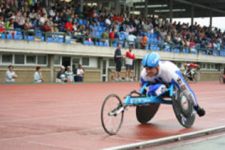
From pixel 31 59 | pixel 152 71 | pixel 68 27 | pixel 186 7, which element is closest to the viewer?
pixel 152 71

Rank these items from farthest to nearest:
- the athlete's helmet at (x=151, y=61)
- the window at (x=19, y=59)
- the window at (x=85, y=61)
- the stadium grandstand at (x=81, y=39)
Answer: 1. the window at (x=85, y=61)
2. the window at (x=19, y=59)
3. the stadium grandstand at (x=81, y=39)
4. the athlete's helmet at (x=151, y=61)

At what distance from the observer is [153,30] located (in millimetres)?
45969

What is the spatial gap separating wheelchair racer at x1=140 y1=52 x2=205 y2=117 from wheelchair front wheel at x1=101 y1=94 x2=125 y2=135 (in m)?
0.99

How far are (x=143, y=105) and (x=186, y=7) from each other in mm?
53470

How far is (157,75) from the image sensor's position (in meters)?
10.6

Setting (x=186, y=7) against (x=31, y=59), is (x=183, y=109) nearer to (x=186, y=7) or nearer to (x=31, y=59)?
(x=31, y=59)

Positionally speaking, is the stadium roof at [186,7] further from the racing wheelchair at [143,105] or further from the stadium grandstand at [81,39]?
the racing wheelchair at [143,105]

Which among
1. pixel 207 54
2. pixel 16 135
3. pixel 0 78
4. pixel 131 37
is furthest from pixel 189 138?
pixel 207 54

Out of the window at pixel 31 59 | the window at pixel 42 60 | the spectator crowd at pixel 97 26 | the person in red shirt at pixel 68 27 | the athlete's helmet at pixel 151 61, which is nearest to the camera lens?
the athlete's helmet at pixel 151 61

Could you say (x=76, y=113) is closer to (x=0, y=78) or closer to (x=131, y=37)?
(x=0, y=78)

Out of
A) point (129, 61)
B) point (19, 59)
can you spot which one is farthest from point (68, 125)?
point (129, 61)

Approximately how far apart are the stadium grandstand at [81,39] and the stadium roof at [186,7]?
5274 millimetres

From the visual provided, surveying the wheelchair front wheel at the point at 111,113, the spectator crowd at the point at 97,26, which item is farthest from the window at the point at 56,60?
the wheelchair front wheel at the point at 111,113

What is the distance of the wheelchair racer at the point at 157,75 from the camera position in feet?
34.1
